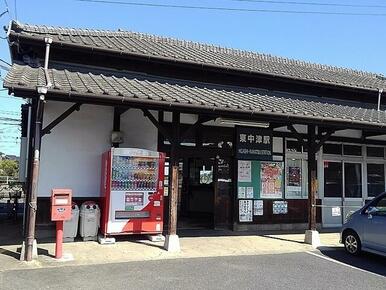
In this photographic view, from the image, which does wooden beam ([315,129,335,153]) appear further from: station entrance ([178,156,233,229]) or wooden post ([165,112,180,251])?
wooden post ([165,112,180,251])

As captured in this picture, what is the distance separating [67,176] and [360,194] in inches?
359

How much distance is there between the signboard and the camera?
1128cm

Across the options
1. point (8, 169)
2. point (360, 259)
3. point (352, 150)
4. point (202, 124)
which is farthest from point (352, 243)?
point (8, 169)

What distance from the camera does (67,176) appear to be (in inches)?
387

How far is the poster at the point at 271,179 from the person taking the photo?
12.1m

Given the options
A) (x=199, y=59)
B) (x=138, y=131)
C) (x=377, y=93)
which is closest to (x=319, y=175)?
(x=377, y=93)

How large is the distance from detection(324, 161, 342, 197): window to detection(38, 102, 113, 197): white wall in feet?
22.4

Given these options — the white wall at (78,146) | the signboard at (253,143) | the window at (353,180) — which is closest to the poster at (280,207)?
the signboard at (253,143)

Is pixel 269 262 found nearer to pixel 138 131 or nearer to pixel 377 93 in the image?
pixel 138 131

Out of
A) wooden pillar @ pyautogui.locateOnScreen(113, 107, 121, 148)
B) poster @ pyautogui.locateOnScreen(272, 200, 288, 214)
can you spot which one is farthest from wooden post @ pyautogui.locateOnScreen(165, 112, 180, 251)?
poster @ pyautogui.locateOnScreen(272, 200, 288, 214)

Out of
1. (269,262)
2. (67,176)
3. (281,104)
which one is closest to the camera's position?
(269,262)

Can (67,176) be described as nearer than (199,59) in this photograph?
Yes

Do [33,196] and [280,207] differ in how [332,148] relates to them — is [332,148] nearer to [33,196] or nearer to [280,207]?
[280,207]

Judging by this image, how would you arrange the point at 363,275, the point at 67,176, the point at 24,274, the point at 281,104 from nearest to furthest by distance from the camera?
the point at 24,274 < the point at 363,275 < the point at 67,176 < the point at 281,104
